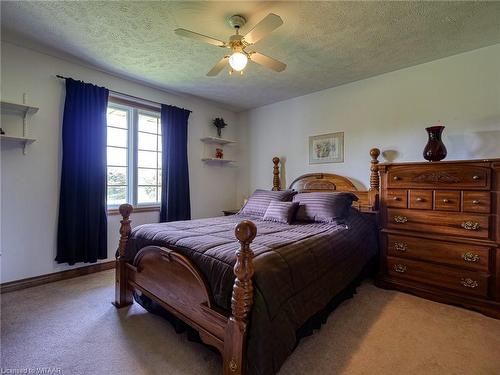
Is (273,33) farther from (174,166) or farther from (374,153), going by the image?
(174,166)

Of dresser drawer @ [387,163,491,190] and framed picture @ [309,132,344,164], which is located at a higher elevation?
framed picture @ [309,132,344,164]

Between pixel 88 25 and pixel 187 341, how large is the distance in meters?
2.76

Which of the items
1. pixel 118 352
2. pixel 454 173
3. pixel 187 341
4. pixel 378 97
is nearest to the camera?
pixel 118 352

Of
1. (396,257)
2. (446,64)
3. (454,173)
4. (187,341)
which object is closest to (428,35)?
(446,64)

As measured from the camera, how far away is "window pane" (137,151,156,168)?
3.64 metres

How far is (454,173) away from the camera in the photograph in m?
2.29

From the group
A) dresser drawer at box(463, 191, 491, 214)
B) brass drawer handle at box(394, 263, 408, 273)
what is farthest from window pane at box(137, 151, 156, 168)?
dresser drawer at box(463, 191, 491, 214)

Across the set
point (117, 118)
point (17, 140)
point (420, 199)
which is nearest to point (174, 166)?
point (117, 118)

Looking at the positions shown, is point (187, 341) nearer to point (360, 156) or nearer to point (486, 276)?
point (486, 276)

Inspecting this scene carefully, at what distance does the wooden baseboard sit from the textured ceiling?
2.47 meters

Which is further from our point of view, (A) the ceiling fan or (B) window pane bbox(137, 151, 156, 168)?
(B) window pane bbox(137, 151, 156, 168)

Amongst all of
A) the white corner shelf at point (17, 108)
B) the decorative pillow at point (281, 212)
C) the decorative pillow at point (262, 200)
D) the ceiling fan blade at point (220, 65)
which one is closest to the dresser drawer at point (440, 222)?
the decorative pillow at point (281, 212)

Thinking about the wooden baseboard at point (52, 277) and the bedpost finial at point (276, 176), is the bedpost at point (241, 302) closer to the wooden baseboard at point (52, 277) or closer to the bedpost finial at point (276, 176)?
the wooden baseboard at point (52, 277)

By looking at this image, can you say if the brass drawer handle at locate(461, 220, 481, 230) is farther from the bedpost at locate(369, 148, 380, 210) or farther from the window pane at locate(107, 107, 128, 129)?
the window pane at locate(107, 107, 128, 129)
